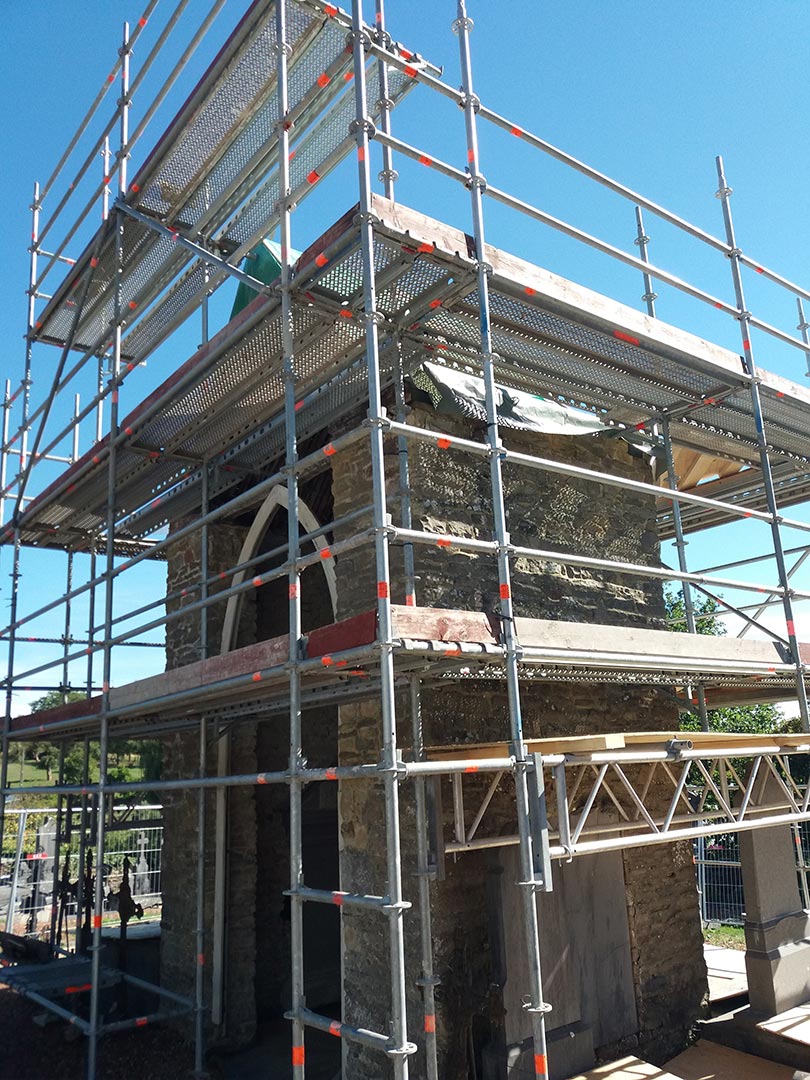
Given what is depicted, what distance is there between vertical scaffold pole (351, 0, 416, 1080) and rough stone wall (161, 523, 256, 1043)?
4.24 metres

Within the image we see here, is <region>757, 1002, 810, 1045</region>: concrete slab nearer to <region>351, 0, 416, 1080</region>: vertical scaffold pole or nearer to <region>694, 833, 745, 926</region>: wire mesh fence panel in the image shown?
<region>351, 0, 416, 1080</region>: vertical scaffold pole

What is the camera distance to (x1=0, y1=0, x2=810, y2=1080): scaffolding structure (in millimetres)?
4078

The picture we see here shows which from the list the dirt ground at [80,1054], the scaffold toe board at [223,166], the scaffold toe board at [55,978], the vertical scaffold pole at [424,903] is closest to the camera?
the vertical scaffold pole at [424,903]

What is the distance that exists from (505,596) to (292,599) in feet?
3.42

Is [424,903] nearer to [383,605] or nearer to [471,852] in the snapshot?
[471,852]

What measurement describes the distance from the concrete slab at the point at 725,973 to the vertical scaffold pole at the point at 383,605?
17.6 ft

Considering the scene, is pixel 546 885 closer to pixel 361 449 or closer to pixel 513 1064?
pixel 513 1064

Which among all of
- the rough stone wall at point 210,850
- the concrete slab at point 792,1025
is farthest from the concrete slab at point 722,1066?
the rough stone wall at point 210,850

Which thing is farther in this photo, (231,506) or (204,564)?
(204,564)

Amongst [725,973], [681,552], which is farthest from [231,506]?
[725,973]

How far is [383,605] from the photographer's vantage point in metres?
3.70

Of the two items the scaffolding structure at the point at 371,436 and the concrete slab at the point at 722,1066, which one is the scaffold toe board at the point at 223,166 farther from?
the concrete slab at the point at 722,1066

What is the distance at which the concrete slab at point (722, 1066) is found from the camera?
5.93 meters

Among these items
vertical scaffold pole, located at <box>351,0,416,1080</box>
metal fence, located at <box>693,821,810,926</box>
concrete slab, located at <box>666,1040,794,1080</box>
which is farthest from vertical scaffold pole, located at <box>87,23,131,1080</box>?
metal fence, located at <box>693,821,810,926</box>
